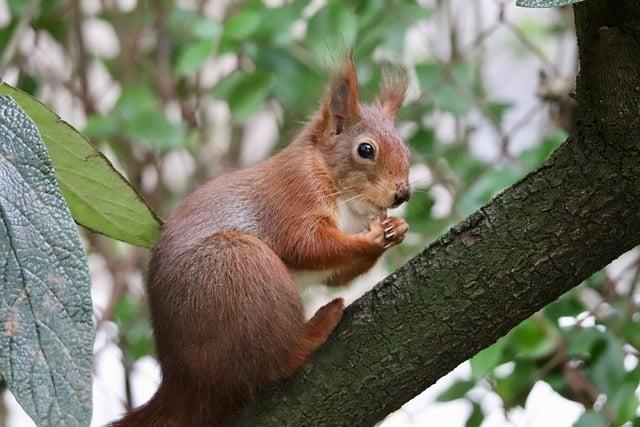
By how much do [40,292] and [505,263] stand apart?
0.44m

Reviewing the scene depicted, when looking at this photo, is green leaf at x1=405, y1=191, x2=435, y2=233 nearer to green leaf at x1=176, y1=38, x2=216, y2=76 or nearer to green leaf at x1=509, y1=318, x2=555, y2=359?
green leaf at x1=509, y1=318, x2=555, y2=359

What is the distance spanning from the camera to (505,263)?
2.93ft

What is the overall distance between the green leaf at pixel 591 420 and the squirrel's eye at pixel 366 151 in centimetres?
50

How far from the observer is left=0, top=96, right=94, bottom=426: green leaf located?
56 centimetres

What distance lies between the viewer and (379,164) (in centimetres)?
127

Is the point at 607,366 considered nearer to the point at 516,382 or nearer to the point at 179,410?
the point at 516,382

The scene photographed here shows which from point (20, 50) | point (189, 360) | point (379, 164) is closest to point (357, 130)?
point (379, 164)

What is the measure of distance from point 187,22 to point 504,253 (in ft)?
5.05

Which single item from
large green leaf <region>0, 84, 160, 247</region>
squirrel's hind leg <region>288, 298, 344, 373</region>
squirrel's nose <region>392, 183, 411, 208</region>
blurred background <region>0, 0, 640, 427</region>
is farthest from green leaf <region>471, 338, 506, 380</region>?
large green leaf <region>0, 84, 160, 247</region>

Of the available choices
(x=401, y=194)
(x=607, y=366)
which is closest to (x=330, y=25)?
(x=401, y=194)

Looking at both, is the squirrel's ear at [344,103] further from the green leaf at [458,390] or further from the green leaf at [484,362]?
the green leaf at [458,390]

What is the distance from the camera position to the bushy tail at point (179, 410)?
3.37ft

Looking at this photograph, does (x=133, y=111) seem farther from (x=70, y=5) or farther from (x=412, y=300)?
(x=412, y=300)

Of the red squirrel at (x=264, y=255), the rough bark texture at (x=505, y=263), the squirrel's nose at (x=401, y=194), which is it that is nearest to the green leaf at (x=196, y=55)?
the red squirrel at (x=264, y=255)
